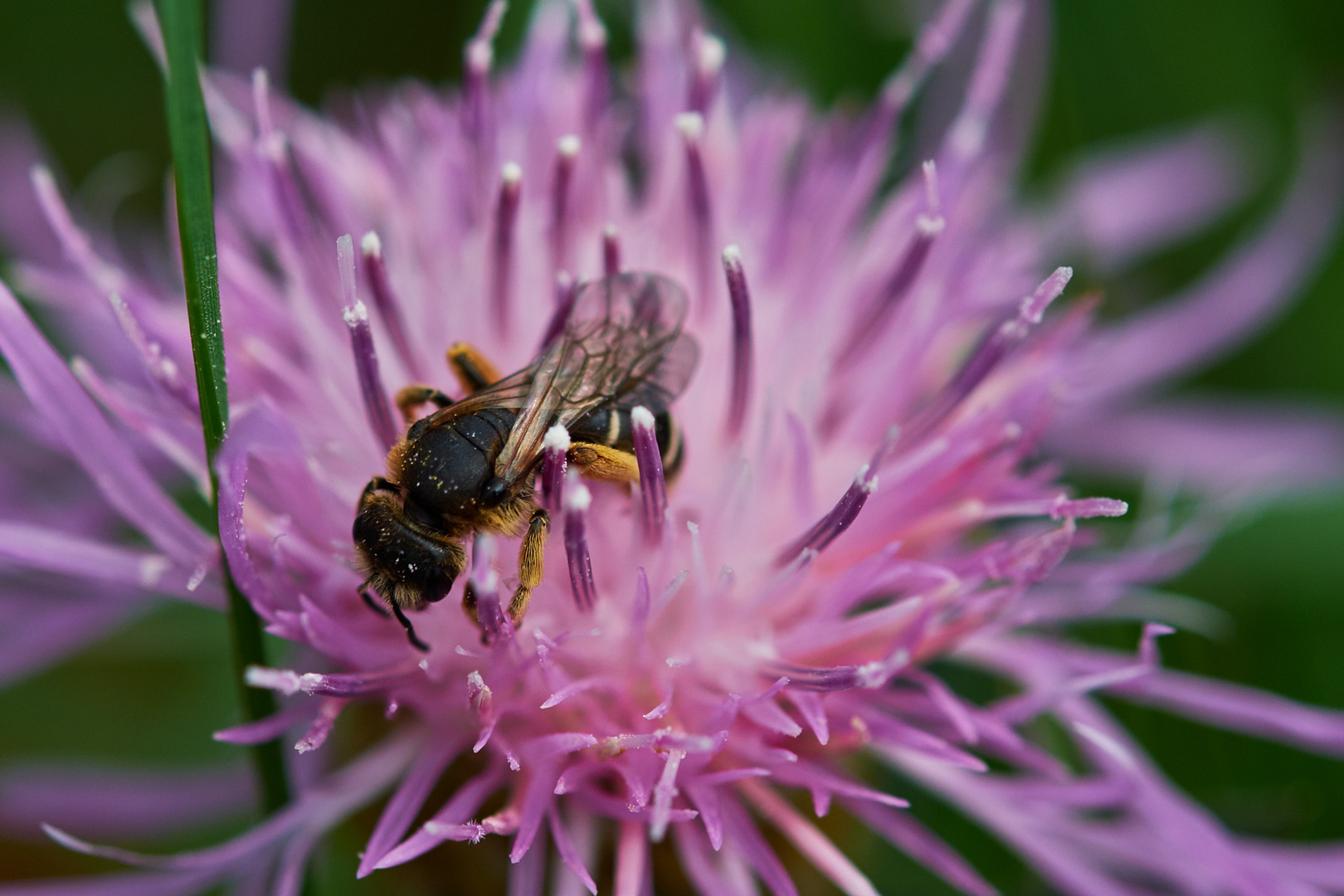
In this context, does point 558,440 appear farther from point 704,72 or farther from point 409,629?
point 704,72

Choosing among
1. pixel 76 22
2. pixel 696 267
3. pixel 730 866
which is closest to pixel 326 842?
pixel 730 866

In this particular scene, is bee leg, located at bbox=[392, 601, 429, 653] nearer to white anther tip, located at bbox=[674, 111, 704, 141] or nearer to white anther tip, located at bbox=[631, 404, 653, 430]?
white anther tip, located at bbox=[631, 404, 653, 430]

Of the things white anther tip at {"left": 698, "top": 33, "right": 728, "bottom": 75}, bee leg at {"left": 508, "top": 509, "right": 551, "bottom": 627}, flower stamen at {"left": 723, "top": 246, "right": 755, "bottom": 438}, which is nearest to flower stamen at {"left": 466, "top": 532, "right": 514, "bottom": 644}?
bee leg at {"left": 508, "top": 509, "right": 551, "bottom": 627}

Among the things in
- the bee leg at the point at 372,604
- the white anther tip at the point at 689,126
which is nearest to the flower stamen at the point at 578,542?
the bee leg at the point at 372,604

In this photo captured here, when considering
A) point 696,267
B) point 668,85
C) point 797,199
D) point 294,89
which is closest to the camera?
point 696,267

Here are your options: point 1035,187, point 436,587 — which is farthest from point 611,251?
point 1035,187

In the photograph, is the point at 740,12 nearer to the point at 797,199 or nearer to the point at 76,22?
the point at 797,199

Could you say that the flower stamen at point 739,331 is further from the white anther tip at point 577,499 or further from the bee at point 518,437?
the white anther tip at point 577,499
